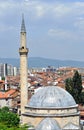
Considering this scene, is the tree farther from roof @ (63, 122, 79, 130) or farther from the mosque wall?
roof @ (63, 122, 79, 130)

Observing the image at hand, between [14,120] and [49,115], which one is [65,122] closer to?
[49,115]

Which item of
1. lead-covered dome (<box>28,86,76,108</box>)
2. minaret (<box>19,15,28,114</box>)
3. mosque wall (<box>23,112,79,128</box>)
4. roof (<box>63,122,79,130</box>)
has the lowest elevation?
roof (<box>63,122,79,130</box>)

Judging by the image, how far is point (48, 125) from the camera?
1014 inches

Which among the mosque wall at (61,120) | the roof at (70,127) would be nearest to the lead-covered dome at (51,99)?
the mosque wall at (61,120)

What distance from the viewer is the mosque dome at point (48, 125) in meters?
25.7

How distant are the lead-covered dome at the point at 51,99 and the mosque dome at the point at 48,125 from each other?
38.8 inches

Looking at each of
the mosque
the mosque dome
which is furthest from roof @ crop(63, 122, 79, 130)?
the mosque dome

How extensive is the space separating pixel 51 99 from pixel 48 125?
1949mm

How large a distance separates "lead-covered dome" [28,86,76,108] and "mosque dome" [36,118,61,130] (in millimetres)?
984

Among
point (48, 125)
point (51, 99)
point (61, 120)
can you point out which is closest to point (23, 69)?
point (51, 99)

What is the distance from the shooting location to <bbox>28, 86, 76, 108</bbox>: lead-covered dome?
26900 mm

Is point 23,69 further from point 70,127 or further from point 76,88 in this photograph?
point 76,88

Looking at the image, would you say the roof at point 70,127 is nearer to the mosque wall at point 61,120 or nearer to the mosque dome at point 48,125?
the mosque wall at point 61,120

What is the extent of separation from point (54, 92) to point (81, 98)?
56.7ft
